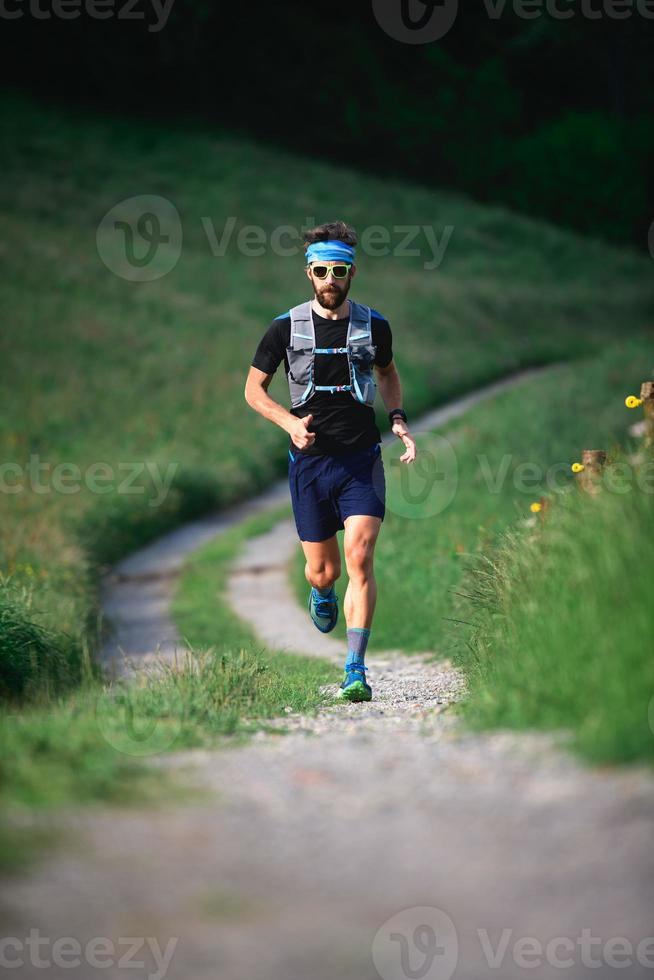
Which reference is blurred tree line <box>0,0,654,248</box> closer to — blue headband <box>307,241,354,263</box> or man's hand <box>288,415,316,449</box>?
blue headband <box>307,241,354,263</box>

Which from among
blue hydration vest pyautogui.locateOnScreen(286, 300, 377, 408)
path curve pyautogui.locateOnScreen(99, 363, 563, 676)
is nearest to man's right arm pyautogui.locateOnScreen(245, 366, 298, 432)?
blue hydration vest pyautogui.locateOnScreen(286, 300, 377, 408)

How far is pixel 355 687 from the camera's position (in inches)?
249

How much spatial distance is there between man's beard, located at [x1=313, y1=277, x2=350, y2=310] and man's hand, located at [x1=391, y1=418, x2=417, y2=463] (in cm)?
78

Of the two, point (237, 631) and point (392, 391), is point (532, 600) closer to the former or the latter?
point (392, 391)

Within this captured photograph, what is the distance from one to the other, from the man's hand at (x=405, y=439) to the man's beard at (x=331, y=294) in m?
0.78

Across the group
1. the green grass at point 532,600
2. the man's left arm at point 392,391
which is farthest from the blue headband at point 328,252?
the green grass at point 532,600

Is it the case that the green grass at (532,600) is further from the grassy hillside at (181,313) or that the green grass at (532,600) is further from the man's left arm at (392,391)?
the grassy hillside at (181,313)

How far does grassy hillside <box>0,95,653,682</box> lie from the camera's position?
48.8ft

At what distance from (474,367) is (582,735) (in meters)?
23.2

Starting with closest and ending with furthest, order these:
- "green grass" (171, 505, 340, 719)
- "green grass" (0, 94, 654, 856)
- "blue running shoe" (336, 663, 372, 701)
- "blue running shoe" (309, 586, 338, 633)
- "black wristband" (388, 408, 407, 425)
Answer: "green grass" (0, 94, 654, 856)
"green grass" (171, 505, 340, 719)
"blue running shoe" (336, 663, 372, 701)
"black wristband" (388, 408, 407, 425)
"blue running shoe" (309, 586, 338, 633)

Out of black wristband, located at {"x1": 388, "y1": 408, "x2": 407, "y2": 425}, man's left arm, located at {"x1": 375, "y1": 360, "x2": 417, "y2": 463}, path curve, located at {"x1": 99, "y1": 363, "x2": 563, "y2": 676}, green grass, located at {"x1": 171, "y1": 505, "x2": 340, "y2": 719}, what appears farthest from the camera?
path curve, located at {"x1": 99, "y1": 363, "x2": 563, "y2": 676}

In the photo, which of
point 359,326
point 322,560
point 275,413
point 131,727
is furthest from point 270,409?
point 131,727

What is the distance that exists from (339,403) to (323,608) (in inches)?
62.0

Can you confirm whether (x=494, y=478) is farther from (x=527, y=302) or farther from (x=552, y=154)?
(x=552, y=154)
